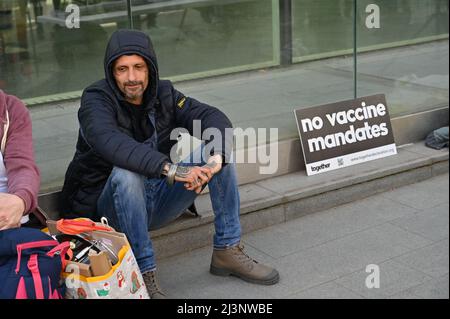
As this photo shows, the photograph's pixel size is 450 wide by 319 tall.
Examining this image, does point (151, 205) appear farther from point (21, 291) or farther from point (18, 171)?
point (21, 291)

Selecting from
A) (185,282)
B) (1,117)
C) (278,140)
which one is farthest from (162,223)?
(278,140)

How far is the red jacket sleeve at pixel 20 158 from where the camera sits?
306 cm

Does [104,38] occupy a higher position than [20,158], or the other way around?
[104,38]

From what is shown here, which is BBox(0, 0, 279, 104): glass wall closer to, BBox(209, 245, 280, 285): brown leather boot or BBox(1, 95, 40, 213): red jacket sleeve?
BBox(1, 95, 40, 213): red jacket sleeve

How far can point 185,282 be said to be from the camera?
12.1ft

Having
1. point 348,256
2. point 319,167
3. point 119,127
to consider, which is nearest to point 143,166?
point 119,127

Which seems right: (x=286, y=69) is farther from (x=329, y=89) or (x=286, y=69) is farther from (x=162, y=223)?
(x=162, y=223)

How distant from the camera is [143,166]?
10.7 feet

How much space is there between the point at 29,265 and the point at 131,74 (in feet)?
3.76

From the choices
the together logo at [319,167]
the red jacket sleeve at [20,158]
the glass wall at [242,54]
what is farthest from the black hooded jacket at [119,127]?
the together logo at [319,167]

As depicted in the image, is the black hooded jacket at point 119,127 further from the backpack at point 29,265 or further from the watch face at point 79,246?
the backpack at point 29,265

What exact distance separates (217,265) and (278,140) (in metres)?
1.39

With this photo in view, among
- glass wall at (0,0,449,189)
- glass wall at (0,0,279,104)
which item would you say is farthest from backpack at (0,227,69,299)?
glass wall at (0,0,279,104)

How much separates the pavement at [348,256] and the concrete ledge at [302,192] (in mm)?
57
